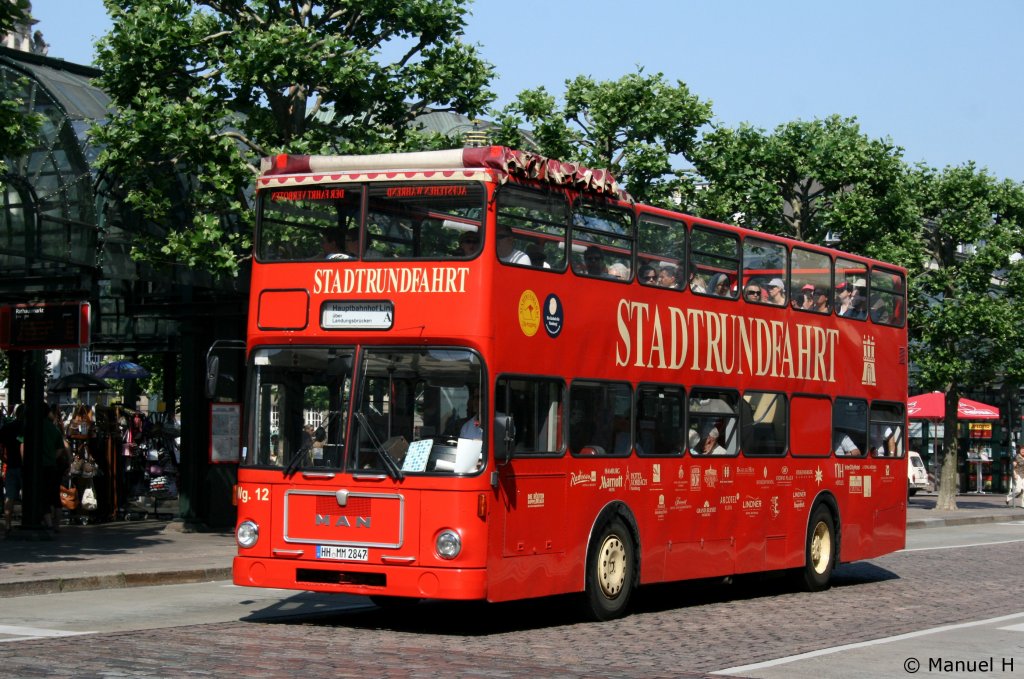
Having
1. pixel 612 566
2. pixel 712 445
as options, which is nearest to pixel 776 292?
pixel 712 445

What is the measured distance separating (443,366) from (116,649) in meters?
3.64

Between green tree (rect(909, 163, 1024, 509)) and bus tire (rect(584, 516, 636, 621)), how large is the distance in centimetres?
2771

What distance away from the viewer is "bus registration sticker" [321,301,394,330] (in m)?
13.8

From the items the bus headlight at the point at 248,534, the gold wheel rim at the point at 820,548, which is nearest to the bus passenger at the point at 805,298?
the gold wheel rim at the point at 820,548

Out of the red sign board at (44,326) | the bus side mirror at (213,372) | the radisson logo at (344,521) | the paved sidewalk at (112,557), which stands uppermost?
the red sign board at (44,326)

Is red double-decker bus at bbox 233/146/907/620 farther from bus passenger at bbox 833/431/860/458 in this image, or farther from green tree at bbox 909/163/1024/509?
green tree at bbox 909/163/1024/509

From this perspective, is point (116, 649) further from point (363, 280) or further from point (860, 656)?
point (860, 656)

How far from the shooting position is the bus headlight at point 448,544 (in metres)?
13.3

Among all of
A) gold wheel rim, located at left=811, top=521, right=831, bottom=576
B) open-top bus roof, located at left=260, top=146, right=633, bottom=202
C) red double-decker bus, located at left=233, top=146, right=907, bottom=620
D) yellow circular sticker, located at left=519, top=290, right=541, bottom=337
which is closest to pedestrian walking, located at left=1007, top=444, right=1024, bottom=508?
gold wheel rim, located at left=811, top=521, right=831, bottom=576

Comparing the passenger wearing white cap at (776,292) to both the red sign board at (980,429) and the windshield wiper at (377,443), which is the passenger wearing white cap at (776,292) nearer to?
the windshield wiper at (377,443)

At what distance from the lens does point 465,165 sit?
1375 centimetres

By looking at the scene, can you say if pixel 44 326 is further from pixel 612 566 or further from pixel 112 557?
pixel 612 566

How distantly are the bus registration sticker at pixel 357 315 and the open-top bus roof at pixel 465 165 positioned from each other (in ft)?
4.07

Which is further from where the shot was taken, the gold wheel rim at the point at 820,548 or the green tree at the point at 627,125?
the green tree at the point at 627,125
